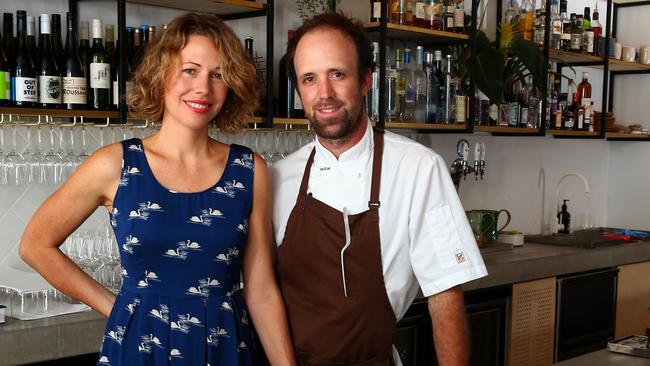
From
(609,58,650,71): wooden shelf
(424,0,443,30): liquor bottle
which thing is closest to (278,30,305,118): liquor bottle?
(424,0,443,30): liquor bottle

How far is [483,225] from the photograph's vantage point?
182 inches

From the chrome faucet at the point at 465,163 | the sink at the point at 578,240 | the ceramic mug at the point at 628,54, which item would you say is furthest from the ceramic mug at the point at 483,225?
the ceramic mug at the point at 628,54

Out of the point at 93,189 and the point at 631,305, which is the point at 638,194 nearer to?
the point at 631,305

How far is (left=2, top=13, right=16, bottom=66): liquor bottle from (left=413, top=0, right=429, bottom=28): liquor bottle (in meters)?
1.97

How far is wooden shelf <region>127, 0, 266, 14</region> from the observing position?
3.39 metres

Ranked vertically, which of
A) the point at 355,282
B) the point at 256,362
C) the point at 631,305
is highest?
the point at 355,282

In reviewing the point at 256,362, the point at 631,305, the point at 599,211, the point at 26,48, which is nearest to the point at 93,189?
the point at 256,362

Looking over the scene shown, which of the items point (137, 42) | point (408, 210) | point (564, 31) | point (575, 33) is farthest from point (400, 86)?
point (408, 210)

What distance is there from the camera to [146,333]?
195 centimetres

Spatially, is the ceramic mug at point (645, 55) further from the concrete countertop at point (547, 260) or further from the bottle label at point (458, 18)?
the bottle label at point (458, 18)

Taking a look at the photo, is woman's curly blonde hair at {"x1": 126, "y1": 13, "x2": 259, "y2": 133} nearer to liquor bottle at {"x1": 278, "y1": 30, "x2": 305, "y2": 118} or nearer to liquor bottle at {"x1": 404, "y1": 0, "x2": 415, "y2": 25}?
liquor bottle at {"x1": 278, "y1": 30, "x2": 305, "y2": 118}

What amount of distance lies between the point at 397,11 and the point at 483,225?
1.30 metres

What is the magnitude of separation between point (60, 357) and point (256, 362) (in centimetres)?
91

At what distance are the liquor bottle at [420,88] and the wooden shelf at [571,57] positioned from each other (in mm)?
1096
